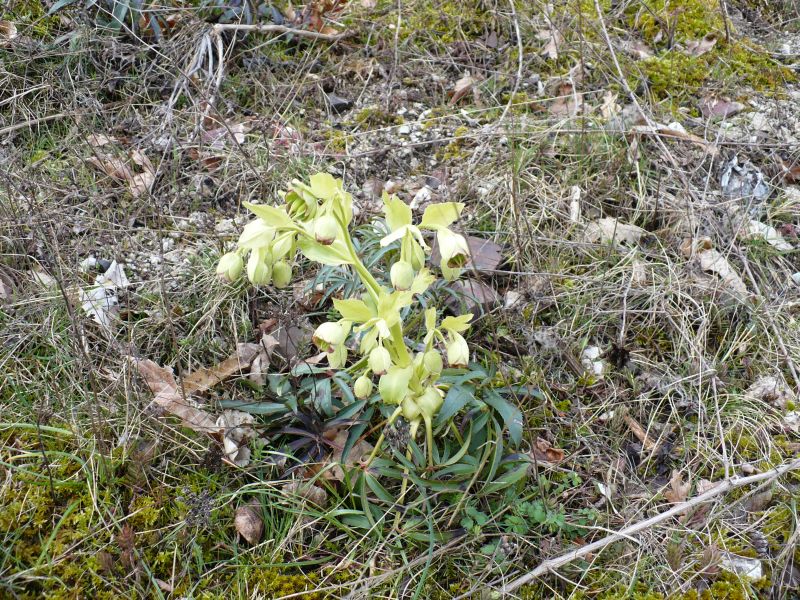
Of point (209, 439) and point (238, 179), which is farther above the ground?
point (238, 179)

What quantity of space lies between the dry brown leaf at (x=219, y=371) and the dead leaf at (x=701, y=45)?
8.45 ft

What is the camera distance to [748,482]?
5.62 ft

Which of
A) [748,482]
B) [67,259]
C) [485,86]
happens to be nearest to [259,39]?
[485,86]

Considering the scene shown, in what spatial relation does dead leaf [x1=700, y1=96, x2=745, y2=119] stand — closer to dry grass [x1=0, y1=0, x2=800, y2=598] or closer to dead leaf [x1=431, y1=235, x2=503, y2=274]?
dry grass [x1=0, y1=0, x2=800, y2=598]

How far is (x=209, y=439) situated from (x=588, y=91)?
2264 mm

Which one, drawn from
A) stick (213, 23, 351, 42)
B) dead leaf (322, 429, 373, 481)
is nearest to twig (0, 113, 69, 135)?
stick (213, 23, 351, 42)

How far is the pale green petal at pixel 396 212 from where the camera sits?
1461mm

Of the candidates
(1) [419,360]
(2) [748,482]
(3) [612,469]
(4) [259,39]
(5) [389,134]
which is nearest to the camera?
(1) [419,360]

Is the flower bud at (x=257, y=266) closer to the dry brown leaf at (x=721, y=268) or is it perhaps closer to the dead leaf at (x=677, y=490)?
the dead leaf at (x=677, y=490)

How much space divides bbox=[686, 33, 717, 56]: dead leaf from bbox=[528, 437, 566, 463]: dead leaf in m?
2.29

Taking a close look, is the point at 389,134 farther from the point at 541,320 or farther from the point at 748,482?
the point at 748,482

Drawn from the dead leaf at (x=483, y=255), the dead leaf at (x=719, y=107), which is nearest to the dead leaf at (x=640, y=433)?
the dead leaf at (x=483, y=255)

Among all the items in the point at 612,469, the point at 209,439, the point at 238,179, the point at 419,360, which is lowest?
the point at 612,469

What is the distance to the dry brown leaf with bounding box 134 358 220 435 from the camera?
1831mm
